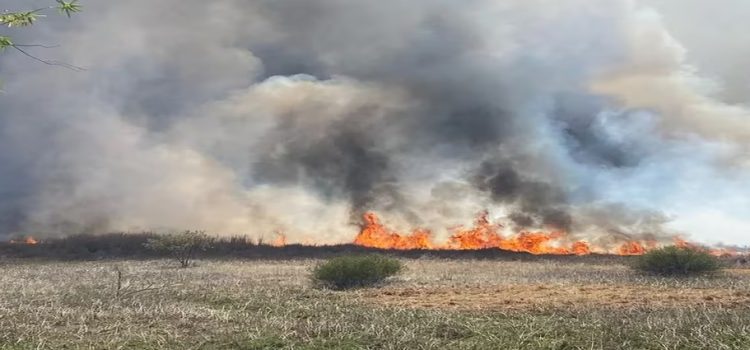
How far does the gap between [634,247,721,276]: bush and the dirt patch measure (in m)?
9.66

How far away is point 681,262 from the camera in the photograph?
105ft

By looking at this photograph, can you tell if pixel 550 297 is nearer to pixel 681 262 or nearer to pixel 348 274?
pixel 348 274

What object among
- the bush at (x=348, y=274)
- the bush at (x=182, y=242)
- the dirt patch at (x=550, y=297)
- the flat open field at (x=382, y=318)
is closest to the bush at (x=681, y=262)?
the flat open field at (x=382, y=318)

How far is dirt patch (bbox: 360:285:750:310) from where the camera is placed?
18078mm

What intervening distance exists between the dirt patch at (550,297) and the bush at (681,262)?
966 cm

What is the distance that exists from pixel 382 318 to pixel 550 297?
795 centimetres

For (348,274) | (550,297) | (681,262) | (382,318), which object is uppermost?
(681,262)

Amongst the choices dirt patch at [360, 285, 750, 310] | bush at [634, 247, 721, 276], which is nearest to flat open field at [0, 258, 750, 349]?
dirt patch at [360, 285, 750, 310]

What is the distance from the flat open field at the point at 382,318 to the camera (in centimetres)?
1211

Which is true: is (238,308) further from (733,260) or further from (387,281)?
(733,260)

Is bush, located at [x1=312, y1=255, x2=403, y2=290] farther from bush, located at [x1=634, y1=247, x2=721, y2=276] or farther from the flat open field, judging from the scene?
bush, located at [x1=634, y1=247, x2=721, y2=276]

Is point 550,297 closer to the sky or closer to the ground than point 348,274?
closer to the ground

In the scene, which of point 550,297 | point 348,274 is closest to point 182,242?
point 348,274

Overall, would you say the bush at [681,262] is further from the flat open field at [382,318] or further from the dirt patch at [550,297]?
the dirt patch at [550,297]
